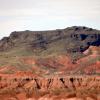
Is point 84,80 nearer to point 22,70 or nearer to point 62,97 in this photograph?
point 62,97

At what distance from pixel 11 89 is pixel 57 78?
1920 cm

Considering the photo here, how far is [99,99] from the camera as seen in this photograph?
13800cm

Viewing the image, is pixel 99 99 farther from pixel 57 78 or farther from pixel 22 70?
pixel 22 70

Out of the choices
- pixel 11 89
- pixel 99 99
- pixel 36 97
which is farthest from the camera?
pixel 11 89

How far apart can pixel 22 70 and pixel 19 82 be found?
32.2 metres

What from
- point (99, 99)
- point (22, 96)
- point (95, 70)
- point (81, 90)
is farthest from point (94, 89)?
point (95, 70)

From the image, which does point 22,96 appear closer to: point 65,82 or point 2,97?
point 2,97

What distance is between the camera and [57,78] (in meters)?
163

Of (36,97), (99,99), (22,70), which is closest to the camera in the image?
(99,99)

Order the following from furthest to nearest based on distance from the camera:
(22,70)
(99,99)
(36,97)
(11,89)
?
1. (22,70)
2. (11,89)
3. (36,97)
4. (99,99)

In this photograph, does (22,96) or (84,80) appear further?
(84,80)

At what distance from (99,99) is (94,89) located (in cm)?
1685

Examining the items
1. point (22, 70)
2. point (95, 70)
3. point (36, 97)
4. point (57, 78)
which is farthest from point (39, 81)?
point (95, 70)

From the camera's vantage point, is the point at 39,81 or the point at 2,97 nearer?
the point at 2,97
